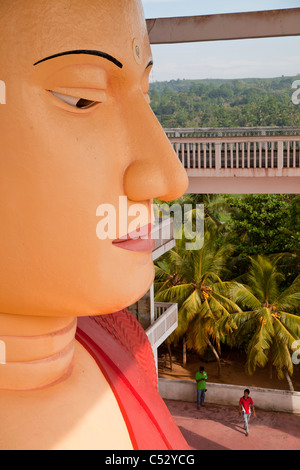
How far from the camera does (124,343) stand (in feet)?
9.31

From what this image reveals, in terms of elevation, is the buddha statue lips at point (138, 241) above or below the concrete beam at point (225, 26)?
below

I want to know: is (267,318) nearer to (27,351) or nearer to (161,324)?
(161,324)

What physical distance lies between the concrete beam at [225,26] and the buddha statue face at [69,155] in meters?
3.55

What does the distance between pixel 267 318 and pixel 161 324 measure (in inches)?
122

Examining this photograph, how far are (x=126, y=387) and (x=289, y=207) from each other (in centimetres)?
1462

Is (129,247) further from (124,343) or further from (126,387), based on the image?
(124,343)

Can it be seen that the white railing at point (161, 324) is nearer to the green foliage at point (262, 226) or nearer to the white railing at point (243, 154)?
the white railing at point (243, 154)

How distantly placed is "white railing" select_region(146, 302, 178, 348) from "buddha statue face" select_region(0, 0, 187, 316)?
7702 mm

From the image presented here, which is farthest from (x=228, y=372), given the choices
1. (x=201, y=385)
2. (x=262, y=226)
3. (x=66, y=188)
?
(x=66, y=188)

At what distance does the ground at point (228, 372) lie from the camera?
1442cm

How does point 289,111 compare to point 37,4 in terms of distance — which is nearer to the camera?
point 37,4

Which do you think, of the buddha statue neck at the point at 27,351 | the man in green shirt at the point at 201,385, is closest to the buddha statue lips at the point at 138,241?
the buddha statue neck at the point at 27,351

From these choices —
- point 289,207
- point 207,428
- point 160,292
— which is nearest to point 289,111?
point 289,207

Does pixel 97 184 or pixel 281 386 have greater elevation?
pixel 97 184
